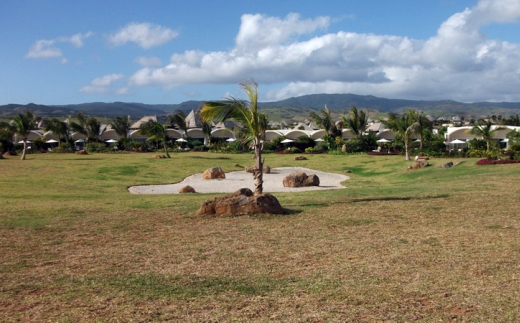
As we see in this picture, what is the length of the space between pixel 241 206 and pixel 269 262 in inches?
180

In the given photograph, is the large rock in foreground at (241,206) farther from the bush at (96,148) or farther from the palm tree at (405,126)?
the bush at (96,148)

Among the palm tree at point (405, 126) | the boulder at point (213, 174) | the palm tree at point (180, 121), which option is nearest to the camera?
the boulder at point (213, 174)

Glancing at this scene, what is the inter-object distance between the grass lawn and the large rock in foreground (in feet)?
1.14

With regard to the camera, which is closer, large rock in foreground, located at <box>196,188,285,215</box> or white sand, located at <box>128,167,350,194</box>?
large rock in foreground, located at <box>196,188,285,215</box>

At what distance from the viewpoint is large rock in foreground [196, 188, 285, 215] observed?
12.8m

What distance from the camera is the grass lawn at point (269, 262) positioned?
5992mm

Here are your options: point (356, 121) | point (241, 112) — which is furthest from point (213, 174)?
point (356, 121)

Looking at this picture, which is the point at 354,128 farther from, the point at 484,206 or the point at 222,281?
the point at 222,281

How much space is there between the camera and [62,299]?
6500 millimetres

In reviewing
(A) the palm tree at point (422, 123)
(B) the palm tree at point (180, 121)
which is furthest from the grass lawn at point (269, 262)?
(B) the palm tree at point (180, 121)

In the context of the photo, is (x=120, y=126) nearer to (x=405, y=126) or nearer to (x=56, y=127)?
(x=56, y=127)

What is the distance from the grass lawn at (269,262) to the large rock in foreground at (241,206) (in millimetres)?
347

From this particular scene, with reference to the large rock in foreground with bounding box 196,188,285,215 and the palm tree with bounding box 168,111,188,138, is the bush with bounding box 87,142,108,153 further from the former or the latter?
the large rock in foreground with bounding box 196,188,285,215

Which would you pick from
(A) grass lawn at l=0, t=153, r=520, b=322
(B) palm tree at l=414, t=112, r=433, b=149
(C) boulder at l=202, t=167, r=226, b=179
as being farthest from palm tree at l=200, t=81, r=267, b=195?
(B) palm tree at l=414, t=112, r=433, b=149
